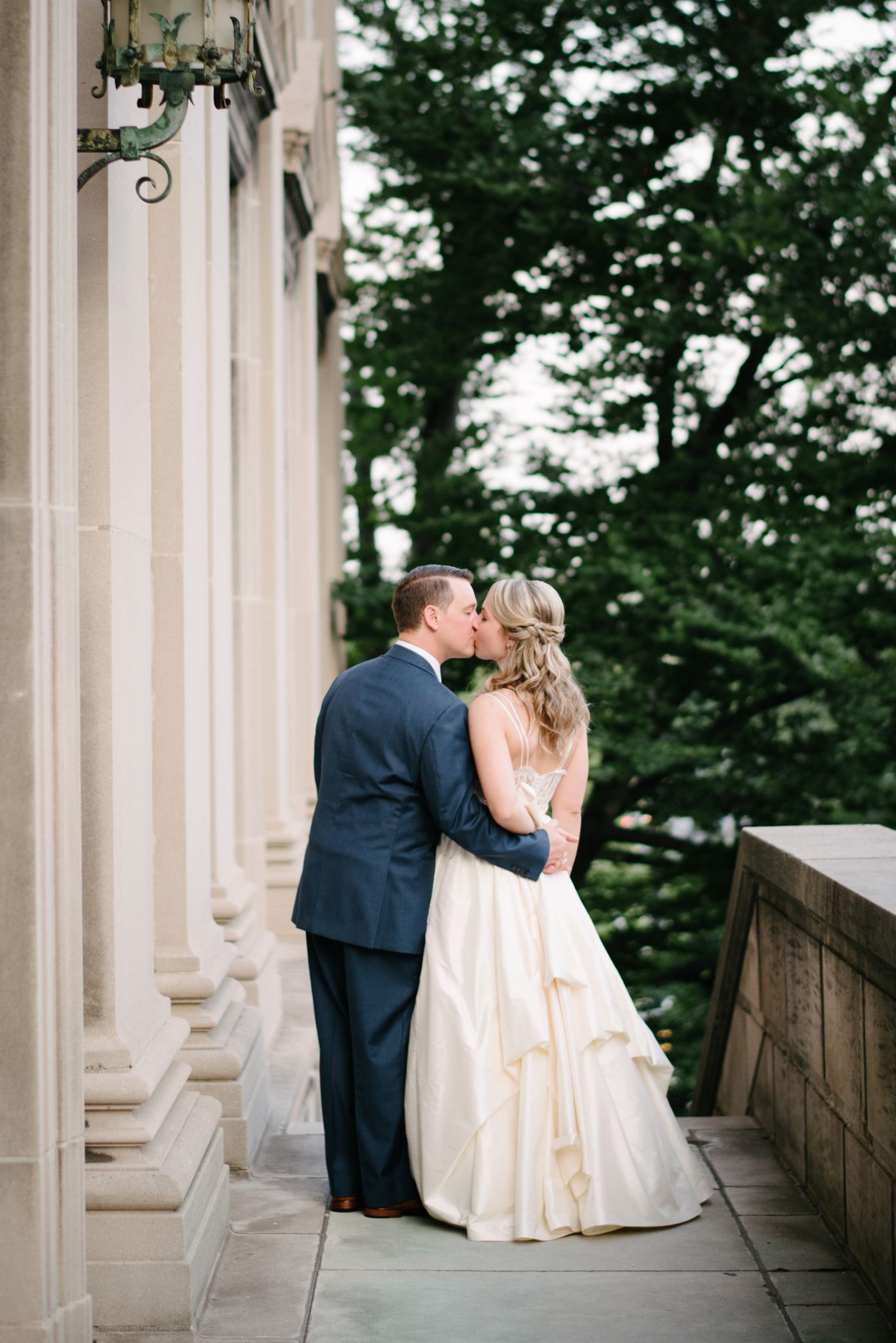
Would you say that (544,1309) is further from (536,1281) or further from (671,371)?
(671,371)

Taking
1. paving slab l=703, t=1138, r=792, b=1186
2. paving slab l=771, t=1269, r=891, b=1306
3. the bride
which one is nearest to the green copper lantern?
the bride

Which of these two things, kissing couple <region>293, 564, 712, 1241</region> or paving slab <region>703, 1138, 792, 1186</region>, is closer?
kissing couple <region>293, 564, 712, 1241</region>

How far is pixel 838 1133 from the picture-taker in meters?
4.42

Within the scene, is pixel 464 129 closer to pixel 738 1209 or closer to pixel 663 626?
pixel 663 626

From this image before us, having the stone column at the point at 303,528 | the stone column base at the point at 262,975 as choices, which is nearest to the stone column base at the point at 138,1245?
the stone column base at the point at 262,975

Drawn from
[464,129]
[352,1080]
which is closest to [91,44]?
[352,1080]

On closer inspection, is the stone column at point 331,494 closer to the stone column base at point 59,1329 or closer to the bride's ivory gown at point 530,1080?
the bride's ivory gown at point 530,1080

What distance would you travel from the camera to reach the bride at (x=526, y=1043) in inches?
169

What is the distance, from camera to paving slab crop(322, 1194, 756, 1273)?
4078 mm

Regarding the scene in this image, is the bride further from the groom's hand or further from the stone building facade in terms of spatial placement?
the stone building facade

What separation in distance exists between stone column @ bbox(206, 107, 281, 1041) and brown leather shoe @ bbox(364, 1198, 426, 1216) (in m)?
1.65

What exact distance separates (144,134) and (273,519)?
475 centimetres

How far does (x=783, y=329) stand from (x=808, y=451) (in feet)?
3.81

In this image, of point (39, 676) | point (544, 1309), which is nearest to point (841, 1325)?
point (544, 1309)
